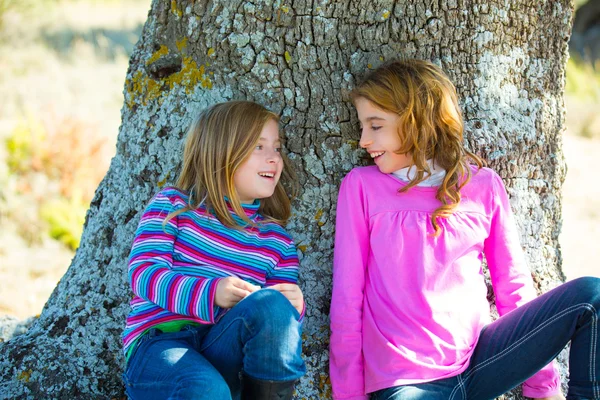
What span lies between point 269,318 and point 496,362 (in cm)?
83

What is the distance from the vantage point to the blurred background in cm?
473

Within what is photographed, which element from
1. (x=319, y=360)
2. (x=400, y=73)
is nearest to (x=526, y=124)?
(x=400, y=73)

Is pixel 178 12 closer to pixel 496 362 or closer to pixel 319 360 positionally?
pixel 319 360

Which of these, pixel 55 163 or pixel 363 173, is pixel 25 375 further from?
pixel 55 163

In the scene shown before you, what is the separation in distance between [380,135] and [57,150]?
4.13m

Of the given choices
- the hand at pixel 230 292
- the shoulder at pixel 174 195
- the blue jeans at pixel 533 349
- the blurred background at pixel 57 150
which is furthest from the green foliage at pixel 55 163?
the blue jeans at pixel 533 349

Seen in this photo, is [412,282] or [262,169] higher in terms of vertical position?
[262,169]

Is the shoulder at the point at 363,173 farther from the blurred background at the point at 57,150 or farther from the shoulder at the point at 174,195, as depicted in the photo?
the blurred background at the point at 57,150

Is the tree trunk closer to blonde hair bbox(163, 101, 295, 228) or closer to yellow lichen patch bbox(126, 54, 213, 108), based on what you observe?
yellow lichen patch bbox(126, 54, 213, 108)

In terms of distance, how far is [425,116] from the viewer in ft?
7.67

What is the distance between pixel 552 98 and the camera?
2.71 metres

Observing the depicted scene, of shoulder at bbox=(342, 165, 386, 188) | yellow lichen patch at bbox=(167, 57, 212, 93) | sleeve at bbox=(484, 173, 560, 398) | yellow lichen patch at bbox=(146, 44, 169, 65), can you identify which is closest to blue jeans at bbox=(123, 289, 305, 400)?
shoulder at bbox=(342, 165, 386, 188)

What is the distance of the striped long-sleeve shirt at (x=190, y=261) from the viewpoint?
82.4 inches

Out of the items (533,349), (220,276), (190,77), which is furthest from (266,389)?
(190,77)
